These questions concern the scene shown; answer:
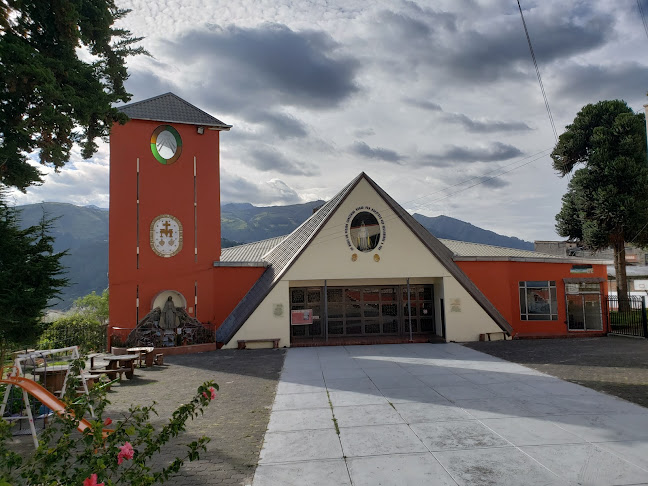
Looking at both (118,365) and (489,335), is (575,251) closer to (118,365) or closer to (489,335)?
(489,335)

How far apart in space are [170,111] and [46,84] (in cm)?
1170

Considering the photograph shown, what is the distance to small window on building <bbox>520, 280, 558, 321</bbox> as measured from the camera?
21.2 m

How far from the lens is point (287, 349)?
18.3 metres

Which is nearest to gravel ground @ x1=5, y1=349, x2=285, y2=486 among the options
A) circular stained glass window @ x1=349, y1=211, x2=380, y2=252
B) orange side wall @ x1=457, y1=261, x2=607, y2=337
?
circular stained glass window @ x1=349, y1=211, x2=380, y2=252

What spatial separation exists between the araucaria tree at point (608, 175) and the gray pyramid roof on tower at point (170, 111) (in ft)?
71.2

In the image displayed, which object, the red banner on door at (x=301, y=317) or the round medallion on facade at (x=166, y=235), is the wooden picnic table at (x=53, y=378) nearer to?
the round medallion on facade at (x=166, y=235)

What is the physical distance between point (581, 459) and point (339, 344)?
12.9 m

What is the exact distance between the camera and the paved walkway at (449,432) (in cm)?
613

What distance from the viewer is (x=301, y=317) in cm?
1992

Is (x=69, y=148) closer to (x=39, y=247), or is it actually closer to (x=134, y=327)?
(x=39, y=247)

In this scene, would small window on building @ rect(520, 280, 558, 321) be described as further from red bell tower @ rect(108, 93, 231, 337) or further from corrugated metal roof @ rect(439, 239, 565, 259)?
red bell tower @ rect(108, 93, 231, 337)

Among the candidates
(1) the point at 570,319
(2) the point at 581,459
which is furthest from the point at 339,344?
(2) the point at 581,459

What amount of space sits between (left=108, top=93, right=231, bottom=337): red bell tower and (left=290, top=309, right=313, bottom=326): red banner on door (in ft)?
12.0

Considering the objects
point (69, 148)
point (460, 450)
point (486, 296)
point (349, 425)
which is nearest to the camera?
point (460, 450)
